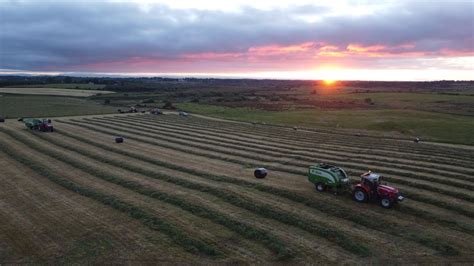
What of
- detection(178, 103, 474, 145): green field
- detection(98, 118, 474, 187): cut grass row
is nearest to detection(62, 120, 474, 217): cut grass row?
detection(98, 118, 474, 187): cut grass row

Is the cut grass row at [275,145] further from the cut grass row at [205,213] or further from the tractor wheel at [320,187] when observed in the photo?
the cut grass row at [205,213]

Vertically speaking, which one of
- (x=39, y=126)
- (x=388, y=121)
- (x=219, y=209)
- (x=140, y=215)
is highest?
(x=39, y=126)

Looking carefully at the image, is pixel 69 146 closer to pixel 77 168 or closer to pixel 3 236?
pixel 77 168

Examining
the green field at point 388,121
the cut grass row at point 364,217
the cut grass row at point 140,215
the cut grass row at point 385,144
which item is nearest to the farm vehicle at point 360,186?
the cut grass row at point 364,217

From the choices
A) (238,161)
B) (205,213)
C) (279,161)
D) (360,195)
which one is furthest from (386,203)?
(238,161)

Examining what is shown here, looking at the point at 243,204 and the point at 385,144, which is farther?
the point at 385,144

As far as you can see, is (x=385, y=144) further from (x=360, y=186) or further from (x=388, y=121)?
(x=360, y=186)

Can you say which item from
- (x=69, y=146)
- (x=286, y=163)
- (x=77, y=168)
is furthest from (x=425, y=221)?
(x=69, y=146)
